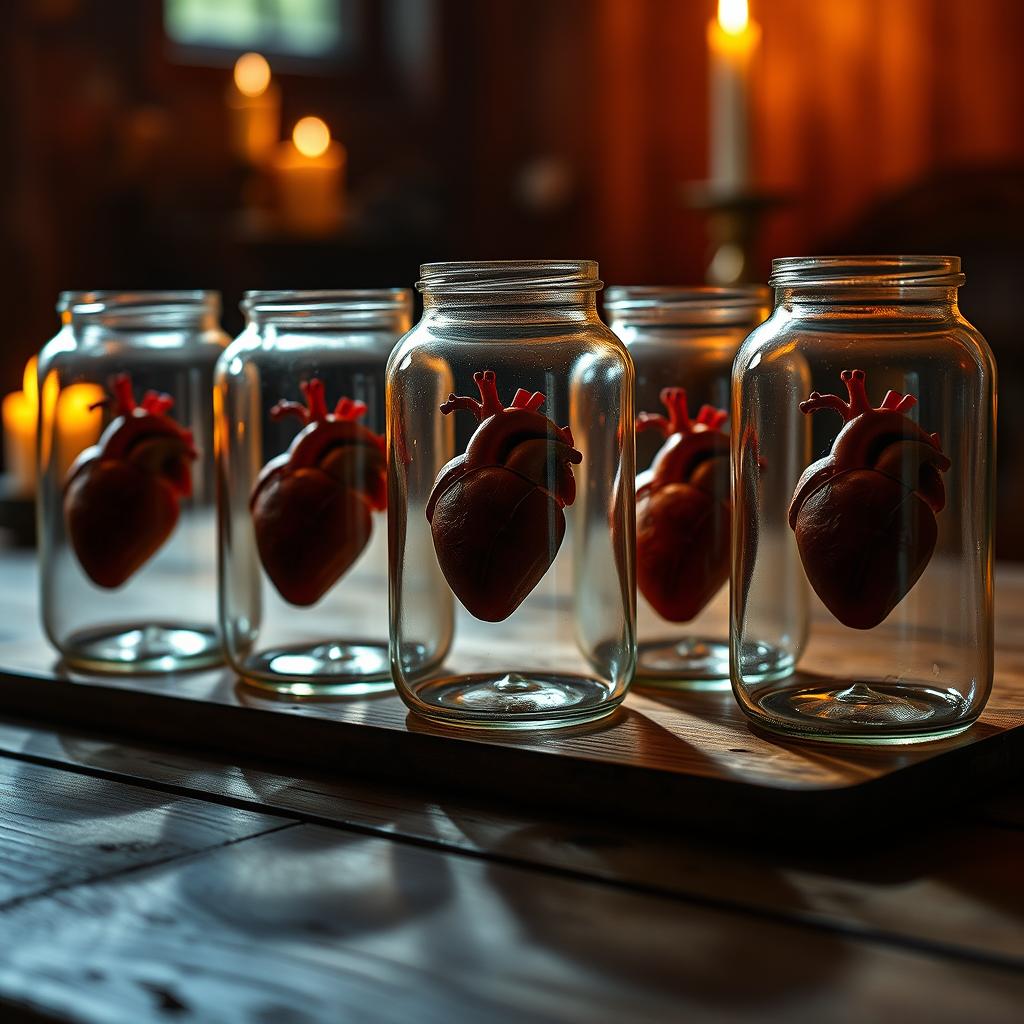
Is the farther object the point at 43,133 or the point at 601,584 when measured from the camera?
the point at 43,133

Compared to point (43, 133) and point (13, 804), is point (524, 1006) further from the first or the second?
point (43, 133)

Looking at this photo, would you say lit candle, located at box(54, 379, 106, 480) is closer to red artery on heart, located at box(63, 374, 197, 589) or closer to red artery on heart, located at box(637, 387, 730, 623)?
red artery on heart, located at box(63, 374, 197, 589)

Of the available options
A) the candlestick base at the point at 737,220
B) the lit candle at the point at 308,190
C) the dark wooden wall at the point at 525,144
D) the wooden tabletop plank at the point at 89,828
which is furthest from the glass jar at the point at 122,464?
the lit candle at the point at 308,190

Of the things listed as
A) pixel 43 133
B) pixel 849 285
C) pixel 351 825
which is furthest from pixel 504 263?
pixel 43 133

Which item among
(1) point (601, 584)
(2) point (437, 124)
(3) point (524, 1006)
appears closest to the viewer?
(3) point (524, 1006)

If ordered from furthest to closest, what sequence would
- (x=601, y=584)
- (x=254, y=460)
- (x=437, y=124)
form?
(x=437, y=124) < (x=254, y=460) < (x=601, y=584)

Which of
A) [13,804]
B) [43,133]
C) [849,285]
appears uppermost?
[43,133]

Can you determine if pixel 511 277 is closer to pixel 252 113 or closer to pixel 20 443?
pixel 20 443

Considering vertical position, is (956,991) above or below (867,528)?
below
